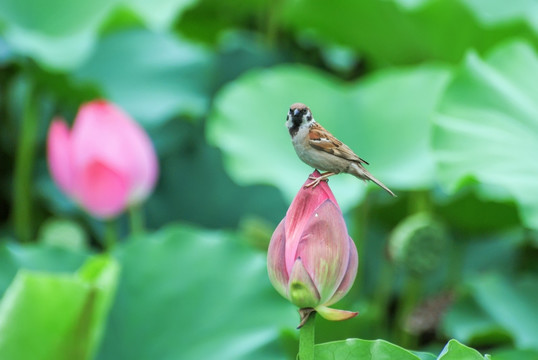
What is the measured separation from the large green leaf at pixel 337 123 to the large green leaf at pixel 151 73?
0.17 meters

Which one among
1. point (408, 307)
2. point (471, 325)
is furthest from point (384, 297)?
point (471, 325)

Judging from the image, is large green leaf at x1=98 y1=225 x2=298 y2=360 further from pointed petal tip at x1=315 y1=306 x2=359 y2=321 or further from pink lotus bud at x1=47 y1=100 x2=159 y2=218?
pointed petal tip at x1=315 y1=306 x2=359 y2=321

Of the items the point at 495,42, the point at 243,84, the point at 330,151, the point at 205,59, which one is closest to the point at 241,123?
the point at 243,84

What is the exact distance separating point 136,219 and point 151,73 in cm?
38

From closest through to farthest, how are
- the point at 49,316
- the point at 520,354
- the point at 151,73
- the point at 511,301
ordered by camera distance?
the point at 49,316
the point at 520,354
the point at 511,301
the point at 151,73

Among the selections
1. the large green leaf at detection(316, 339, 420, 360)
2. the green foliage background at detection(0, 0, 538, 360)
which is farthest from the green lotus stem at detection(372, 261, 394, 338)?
the large green leaf at detection(316, 339, 420, 360)

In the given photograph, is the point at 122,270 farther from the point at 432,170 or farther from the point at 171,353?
the point at 432,170

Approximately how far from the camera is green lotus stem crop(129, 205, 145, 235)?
1.38m

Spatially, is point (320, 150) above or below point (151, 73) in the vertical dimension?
below

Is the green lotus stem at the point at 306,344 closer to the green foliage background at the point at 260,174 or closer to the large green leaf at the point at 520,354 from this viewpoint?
the green foliage background at the point at 260,174

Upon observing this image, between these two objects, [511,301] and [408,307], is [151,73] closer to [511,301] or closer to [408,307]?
[408,307]

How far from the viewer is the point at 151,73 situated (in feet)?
5.62

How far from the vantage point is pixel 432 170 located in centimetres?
129

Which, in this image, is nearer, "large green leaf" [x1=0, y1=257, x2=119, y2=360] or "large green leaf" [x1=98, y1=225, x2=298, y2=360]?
"large green leaf" [x1=0, y1=257, x2=119, y2=360]
